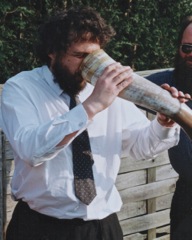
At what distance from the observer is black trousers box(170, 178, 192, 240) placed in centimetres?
333

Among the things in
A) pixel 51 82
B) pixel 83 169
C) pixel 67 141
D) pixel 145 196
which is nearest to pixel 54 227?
pixel 83 169

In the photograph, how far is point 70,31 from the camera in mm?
2506

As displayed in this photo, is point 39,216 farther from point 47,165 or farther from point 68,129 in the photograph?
point 68,129

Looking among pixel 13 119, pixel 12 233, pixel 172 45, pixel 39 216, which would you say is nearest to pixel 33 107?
pixel 13 119

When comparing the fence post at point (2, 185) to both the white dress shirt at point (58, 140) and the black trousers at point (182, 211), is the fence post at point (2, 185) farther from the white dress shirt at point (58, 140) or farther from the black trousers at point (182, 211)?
the black trousers at point (182, 211)

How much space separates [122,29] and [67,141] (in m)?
3.50

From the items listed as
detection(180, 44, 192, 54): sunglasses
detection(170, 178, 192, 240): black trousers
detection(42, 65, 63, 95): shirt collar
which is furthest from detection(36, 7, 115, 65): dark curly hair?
detection(170, 178, 192, 240): black trousers

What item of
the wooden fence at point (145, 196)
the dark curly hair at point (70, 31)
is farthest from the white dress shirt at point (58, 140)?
the wooden fence at point (145, 196)

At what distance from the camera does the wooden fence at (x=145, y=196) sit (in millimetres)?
4301

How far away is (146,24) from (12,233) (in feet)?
11.9

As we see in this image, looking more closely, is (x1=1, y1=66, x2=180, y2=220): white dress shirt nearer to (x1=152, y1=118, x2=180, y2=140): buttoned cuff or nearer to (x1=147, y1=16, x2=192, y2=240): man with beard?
(x1=152, y1=118, x2=180, y2=140): buttoned cuff

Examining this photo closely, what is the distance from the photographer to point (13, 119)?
236 centimetres

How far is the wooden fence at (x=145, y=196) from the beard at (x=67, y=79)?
1.77 m

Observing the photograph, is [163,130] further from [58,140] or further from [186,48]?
[186,48]
